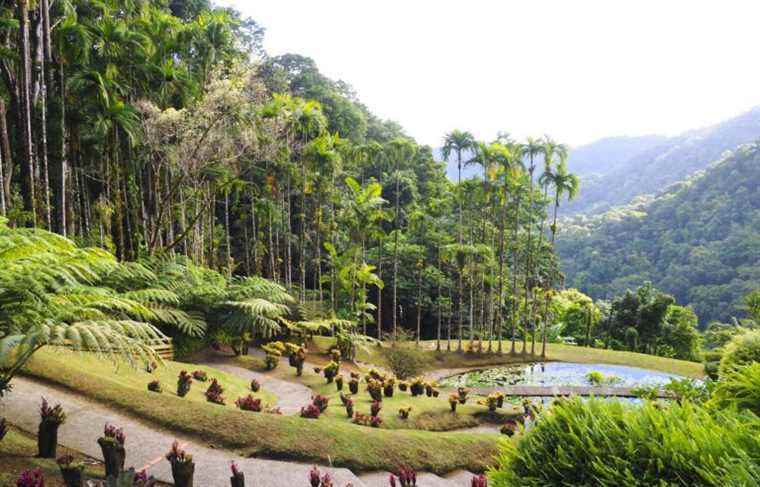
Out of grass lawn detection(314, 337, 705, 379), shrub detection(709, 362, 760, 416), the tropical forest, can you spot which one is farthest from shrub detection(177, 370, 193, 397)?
grass lawn detection(314, 337, 705, 379)

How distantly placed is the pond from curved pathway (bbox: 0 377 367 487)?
13.6m

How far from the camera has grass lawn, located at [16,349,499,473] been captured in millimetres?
6938

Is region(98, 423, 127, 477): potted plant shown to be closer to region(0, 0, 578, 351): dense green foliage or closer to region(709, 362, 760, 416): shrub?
region(709, 362, 760, 416): shrub

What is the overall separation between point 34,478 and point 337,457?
3924mm

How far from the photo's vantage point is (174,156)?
53.5 feet

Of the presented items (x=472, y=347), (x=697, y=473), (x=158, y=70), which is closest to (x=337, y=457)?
(x=697, y=473)

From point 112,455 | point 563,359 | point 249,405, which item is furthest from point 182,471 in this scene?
point 563,359

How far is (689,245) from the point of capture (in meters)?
50.4

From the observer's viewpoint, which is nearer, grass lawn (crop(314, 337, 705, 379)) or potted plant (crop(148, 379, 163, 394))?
→ potted plant (crop(148, 379, 163, 394))

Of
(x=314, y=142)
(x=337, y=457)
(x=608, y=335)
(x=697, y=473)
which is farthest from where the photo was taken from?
(x=608, y=335)

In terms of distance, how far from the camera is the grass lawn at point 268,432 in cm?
694

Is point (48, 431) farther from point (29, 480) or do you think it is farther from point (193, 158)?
point (193, 158)

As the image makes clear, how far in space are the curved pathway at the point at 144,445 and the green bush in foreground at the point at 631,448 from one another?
3.20m

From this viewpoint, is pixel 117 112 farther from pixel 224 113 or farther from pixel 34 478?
pixel 34 478
